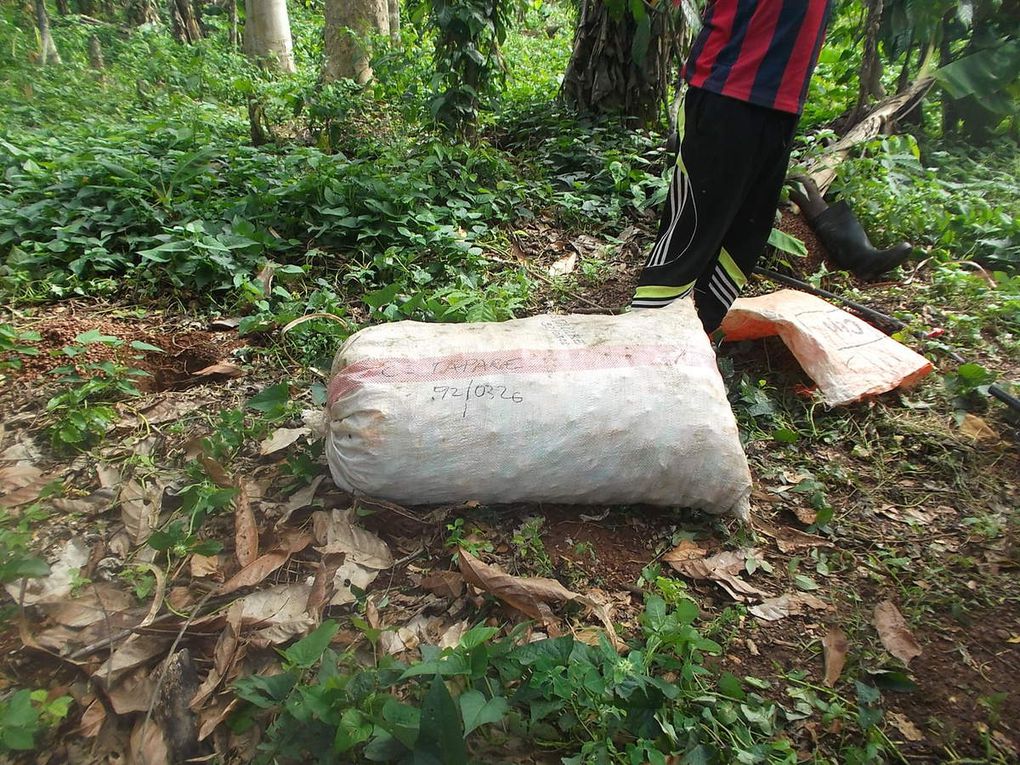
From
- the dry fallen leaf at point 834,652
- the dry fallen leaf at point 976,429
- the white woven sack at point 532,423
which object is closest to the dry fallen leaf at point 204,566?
the white woven sack at point 532,423

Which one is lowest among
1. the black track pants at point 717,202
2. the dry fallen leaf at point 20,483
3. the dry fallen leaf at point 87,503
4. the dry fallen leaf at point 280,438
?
the dry fallen leaf at point 87,503

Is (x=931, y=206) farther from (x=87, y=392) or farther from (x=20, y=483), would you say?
(x=20, y=483)

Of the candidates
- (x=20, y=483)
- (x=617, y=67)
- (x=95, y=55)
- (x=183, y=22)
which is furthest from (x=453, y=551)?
(x=183, y=22)

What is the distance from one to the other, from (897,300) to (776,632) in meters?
1.94

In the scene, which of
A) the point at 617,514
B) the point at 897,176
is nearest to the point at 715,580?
the point at 617,514

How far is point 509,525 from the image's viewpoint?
1.77 m

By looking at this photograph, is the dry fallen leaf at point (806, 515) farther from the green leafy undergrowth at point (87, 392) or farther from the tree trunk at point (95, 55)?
the tree trunk at point (95, 55)

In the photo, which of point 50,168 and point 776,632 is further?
point 50,168

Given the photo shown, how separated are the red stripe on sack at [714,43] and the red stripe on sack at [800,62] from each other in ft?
0.68

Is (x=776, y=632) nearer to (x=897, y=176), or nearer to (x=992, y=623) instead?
(x=992, y=623)

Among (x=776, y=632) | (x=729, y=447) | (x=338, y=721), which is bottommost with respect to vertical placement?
(x=776, y=632)

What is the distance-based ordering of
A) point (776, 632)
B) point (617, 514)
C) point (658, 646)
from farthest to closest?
point (617, 514), point (776, 632), point (658, 646)

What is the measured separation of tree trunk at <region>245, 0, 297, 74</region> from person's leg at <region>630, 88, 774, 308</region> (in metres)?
5.65

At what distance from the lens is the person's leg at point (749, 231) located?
6.89 ft
